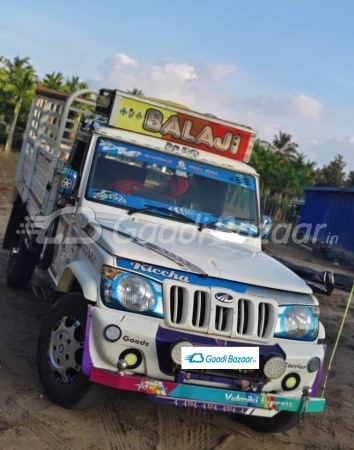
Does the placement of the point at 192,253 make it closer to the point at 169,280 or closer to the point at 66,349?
the point at 169,280

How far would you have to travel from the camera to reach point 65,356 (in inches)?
159

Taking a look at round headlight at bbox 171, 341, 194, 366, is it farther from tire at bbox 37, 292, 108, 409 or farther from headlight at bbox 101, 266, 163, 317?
tire at bbox 37, 292, 108, 409

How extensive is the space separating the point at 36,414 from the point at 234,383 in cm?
140

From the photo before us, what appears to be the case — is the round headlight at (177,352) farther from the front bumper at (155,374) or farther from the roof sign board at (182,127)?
the roof sign board at (182,127)

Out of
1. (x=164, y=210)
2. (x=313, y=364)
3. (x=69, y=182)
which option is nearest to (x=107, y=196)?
(x=69, y=182)

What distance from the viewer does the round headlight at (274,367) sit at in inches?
150

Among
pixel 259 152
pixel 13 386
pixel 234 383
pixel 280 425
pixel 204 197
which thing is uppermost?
pixel 259 152

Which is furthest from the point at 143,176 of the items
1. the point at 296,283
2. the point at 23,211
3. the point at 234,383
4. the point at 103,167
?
the point at 23,211

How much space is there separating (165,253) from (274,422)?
1522 mm

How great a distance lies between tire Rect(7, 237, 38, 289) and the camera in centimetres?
712

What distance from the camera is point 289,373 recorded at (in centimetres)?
394

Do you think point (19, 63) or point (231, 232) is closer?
point (231, 232)

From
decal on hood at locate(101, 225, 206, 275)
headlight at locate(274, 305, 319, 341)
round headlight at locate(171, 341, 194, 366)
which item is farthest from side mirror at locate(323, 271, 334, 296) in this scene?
round headlight at locate(171, 341, 194, 366)

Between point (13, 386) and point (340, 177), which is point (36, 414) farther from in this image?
point (340, 177)
